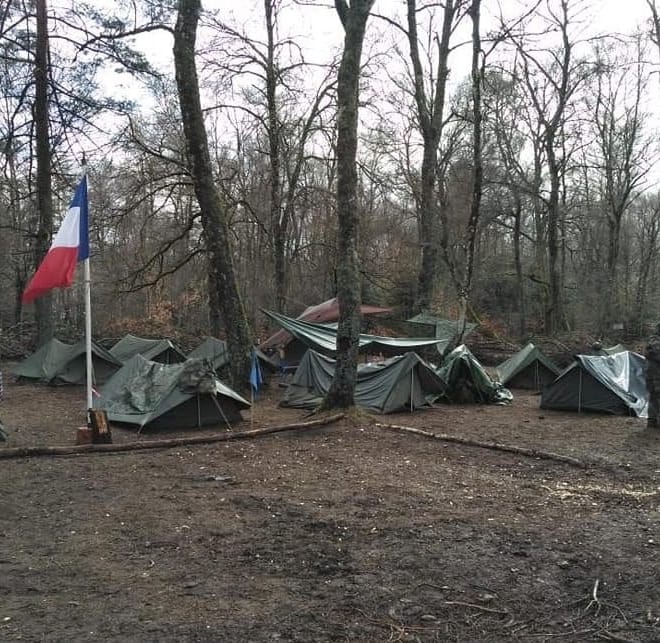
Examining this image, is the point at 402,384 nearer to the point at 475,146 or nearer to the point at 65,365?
the point at 475,146

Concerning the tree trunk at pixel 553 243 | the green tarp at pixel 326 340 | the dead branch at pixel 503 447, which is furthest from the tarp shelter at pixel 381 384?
the tree trunk at pixel 553 243

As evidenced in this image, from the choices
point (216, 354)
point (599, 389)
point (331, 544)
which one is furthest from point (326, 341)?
point (331, 544)

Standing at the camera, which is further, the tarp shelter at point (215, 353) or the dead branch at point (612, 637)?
the tarp shelter at point (215, 353)

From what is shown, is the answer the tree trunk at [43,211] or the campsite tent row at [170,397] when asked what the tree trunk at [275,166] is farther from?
the campsite tent row at [170,397]

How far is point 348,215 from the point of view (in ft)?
30.0

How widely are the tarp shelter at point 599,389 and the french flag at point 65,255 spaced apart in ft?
26.9

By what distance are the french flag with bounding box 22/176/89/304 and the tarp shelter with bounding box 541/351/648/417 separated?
8201 mm

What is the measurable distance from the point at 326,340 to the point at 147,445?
6281 millimetres

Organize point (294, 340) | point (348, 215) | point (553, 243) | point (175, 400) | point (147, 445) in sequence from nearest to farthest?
point (147, 445), point (348, 215), point (175, 400), point (294, 340), point (553, 243)

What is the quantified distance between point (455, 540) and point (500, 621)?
3.97 feet

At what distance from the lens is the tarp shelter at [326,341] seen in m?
13.2

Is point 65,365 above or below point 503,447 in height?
above

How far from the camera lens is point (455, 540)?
176 inches

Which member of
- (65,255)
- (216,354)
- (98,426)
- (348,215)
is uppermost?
(348,215)
